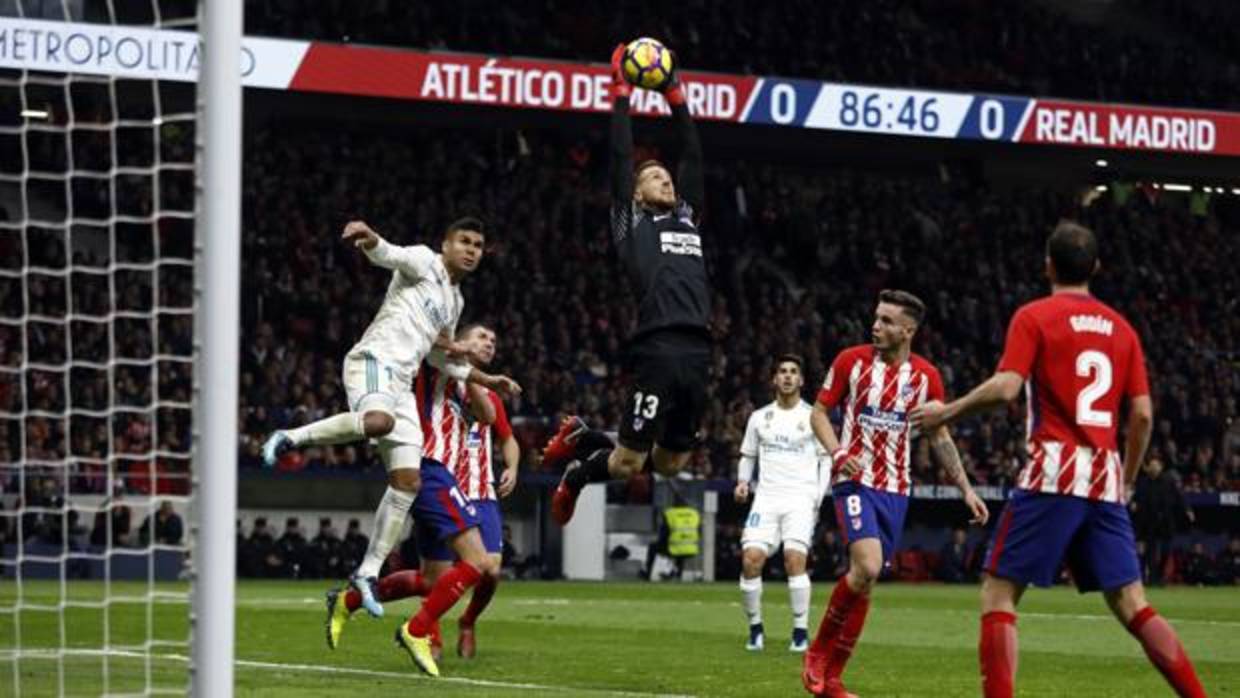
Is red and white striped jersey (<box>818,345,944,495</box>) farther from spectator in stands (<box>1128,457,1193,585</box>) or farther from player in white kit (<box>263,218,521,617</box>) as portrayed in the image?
spectator in stands (<box>1128,457,1193,585</box>)

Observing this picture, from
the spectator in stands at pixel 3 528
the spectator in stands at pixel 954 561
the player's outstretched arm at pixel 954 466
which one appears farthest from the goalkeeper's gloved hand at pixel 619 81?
the spectator in stands at pixel 954 561

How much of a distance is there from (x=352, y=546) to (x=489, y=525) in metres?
16.3

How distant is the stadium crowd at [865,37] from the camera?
126ft

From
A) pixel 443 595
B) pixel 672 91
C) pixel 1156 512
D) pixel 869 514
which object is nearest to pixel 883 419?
pixel 869 514

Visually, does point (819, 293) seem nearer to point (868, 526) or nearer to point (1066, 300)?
point (868, 526)

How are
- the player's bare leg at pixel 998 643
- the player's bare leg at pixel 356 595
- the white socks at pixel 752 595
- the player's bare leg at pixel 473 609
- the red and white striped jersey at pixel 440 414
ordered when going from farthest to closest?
the white socks at pixel 752 595, the player's bare leg at pixel 473 609, the red and white striped jersey at pixel 440 414, the player's bare leg at pixel 356 595, the player's bare leg at pixel 998 643

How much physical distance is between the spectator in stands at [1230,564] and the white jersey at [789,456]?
1872cm

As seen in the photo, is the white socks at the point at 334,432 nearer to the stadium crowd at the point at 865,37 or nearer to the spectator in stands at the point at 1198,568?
the stadium crowd at the point at 865,37

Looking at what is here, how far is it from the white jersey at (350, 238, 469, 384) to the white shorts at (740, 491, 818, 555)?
575cm

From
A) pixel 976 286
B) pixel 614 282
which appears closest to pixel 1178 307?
pixel 976 286

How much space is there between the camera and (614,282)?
3909 centimetres

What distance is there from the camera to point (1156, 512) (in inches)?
1380

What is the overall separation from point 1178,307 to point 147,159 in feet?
65.6

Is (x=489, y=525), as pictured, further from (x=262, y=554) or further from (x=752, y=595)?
(x=262, y=554)
